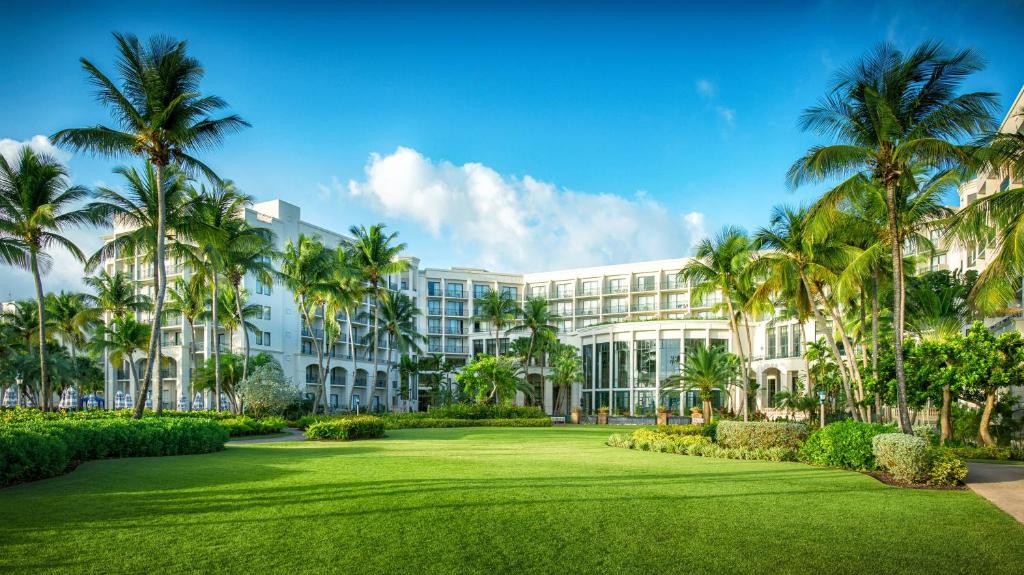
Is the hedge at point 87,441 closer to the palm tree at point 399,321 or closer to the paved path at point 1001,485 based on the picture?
the paved path at point 1001,485

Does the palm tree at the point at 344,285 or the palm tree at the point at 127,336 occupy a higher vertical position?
the palm tree at the point at 344,285

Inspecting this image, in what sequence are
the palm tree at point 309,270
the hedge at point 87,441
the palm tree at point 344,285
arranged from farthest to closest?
the palm tree at point 309,270, the palm tree at point 344,285, the hedge at point 87,441

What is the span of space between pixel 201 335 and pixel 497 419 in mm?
35700

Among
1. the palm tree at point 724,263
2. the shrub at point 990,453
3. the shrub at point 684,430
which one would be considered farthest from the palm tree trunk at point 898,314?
the palm tree at point 724,263

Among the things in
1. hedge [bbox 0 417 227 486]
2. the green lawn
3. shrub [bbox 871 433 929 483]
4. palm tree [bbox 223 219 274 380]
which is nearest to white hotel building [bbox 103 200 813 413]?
palm tree [bbox 223 219 274 380]

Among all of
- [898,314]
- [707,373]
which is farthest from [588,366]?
[898,314]

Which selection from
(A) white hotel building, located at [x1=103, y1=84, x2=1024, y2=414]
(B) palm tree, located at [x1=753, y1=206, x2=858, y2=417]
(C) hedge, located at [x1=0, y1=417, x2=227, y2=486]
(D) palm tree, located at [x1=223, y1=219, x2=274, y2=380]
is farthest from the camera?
(A) white hotel building, located at [x1=103, y1=84, x2=1024, y2=414]

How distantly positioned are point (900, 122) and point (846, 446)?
27.6ft

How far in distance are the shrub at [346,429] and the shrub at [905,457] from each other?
1911cm

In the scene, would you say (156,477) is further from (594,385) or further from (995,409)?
(594,385)

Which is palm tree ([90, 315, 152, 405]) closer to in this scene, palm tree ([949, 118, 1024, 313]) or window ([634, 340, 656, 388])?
window ([634, 340, 656, 388])

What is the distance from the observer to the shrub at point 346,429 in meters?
26.5

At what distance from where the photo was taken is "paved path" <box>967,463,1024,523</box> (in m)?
11.2

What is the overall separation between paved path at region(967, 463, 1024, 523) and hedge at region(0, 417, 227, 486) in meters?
16.3
